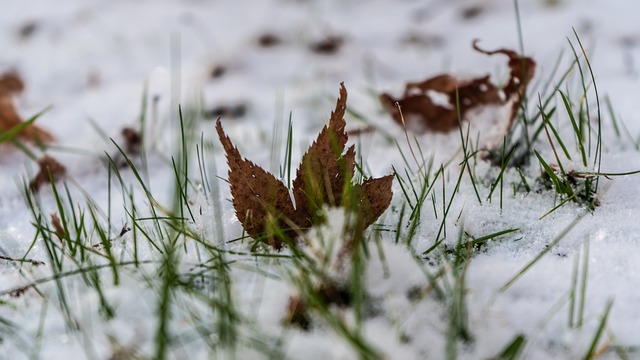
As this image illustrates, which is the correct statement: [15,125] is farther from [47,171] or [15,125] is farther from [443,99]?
[443,99]

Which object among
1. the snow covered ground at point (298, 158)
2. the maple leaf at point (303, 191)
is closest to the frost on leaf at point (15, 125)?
the snow covered ground at point (298, 158)

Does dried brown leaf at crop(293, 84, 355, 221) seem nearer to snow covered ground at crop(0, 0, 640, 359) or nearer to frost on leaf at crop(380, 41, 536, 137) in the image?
snow covered ground at crop(0, 0, 640, 359)

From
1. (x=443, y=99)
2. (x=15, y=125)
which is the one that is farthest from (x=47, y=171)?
(x=443, y=99)

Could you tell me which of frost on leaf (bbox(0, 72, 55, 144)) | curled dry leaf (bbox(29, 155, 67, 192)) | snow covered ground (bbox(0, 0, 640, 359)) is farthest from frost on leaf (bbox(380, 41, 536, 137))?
frost on leaf (bbox(0, 72, 55, 144))

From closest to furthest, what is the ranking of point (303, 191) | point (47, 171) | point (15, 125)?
1. point (303, 191)
2. point (47, 171)
3. point (15, 125)

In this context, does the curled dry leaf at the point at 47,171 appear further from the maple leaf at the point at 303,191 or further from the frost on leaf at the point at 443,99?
the frost on leaf at the point at 443,99
